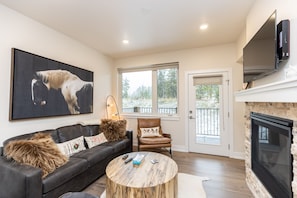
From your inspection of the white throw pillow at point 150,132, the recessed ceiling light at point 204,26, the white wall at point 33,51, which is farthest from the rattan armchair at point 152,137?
the recessed ceiling light at point 204,26

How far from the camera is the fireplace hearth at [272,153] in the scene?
1.48 metres

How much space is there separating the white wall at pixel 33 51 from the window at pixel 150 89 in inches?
40.1

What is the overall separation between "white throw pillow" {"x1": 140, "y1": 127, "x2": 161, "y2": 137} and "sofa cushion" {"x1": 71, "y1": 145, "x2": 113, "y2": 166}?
1180mm

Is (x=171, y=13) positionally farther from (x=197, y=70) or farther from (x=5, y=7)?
(x=5, y=7)

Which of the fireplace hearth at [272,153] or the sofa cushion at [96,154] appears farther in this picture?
the sofa cushion at [96,154]

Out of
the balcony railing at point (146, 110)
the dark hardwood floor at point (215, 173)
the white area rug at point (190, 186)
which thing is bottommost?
the dark hardwood floor at point (215, 173)

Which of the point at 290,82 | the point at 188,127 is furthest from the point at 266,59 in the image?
the point at 188,127

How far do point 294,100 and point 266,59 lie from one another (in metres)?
0.80

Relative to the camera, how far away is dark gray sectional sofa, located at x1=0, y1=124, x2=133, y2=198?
1626mm

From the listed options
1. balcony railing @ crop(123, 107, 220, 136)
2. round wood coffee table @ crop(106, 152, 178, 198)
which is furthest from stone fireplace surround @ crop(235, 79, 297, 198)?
balcony railing @ crop(123, 107, 220, 136)

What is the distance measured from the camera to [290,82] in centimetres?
112

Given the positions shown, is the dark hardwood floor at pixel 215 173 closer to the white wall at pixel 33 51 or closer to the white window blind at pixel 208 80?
the white wall at pixel 33 51

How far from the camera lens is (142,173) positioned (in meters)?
1.87

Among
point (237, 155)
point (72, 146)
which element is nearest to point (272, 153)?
point (237, 155)
